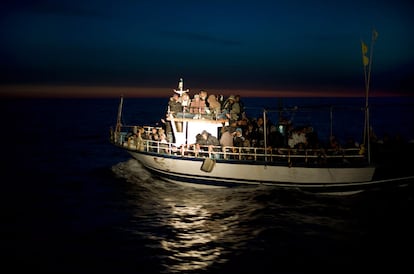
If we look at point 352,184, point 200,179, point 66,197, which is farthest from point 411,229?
point 66,197

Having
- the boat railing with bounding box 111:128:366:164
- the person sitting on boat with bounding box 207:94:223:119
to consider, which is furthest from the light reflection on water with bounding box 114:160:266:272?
the person sitting on boat with bounding box 207:94:223:119

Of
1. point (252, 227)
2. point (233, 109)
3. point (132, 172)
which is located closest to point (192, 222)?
point (252, 227)

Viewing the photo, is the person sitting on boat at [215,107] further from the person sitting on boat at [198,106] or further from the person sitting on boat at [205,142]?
the person sitting on boat at [205,142]

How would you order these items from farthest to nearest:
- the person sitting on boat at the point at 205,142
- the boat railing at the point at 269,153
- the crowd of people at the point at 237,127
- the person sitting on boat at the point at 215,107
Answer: the person sitting on boat at the point at 215,107, the person sitting on boat at the point at 205,142, the crowd of people at the point at 237,127, the boat railing at the point at 269,153

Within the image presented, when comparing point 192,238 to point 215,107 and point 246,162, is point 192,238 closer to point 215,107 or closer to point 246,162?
point 246,162

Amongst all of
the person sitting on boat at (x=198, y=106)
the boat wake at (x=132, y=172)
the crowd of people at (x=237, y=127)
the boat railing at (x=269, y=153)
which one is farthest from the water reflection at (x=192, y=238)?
the boat wake at (x=132, y=172)

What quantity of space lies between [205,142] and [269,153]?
10.7ft

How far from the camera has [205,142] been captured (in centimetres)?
1970

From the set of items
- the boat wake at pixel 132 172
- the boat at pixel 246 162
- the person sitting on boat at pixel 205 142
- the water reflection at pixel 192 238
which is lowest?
the water reflection at pixel 192 238

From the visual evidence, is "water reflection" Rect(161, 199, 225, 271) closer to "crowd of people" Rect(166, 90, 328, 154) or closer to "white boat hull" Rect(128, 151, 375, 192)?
"white boat hull" Rect(128, 151, 375, 192)

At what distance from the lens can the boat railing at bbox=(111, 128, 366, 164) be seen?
17.5 meters

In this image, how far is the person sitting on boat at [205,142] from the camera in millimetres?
19391

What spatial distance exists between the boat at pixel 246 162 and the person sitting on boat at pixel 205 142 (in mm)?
70

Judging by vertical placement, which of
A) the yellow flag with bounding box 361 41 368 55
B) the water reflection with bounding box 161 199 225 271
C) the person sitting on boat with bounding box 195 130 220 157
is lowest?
the water reflection with bounding box 161 199 225 271
